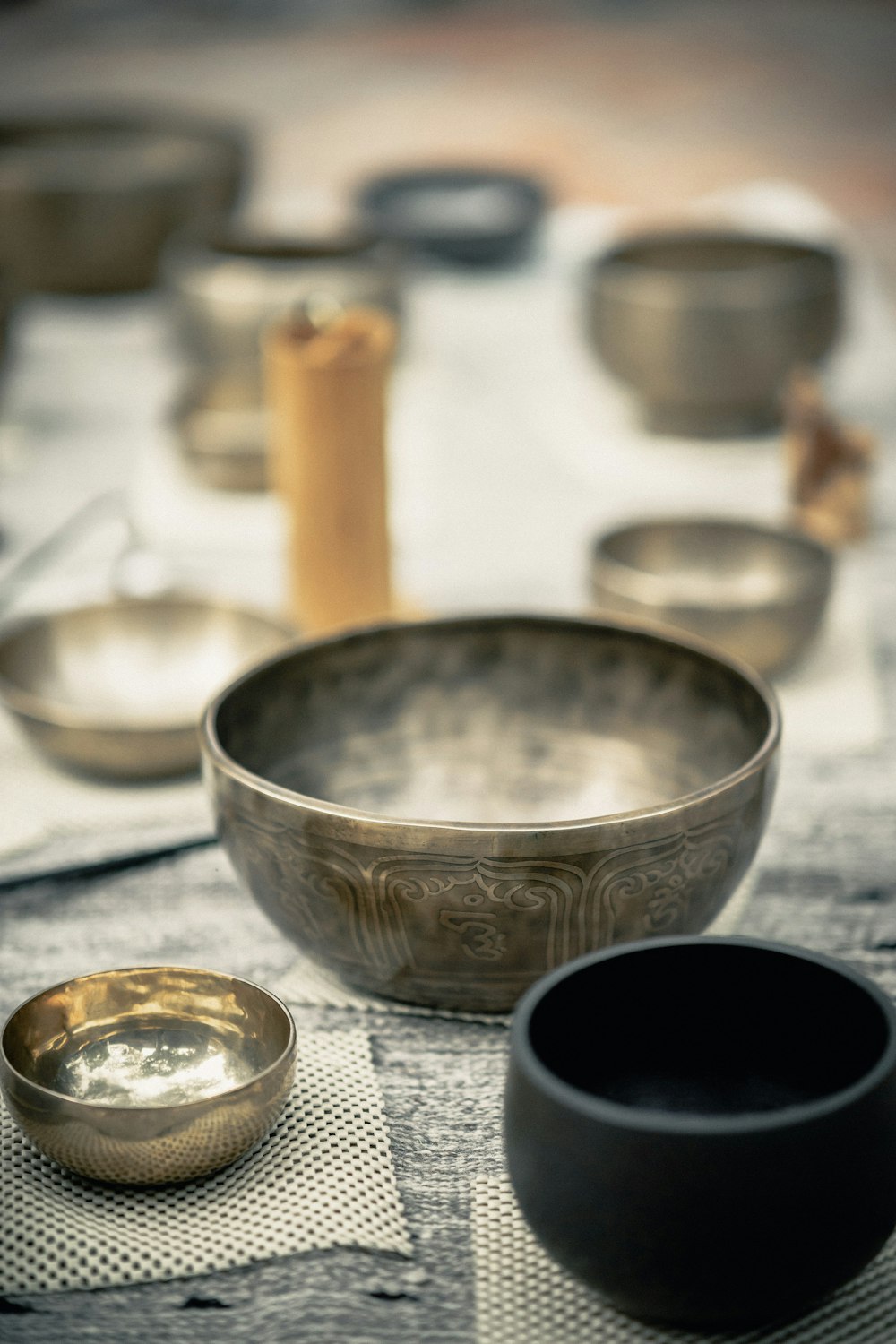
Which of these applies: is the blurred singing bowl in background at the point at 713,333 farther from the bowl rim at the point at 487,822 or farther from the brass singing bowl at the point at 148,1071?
the brass singing bowl at the point at 148,1071

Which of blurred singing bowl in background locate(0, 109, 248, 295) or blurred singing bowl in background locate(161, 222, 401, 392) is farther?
blurred singing bowl in background locate(0, 109, 248, 295)

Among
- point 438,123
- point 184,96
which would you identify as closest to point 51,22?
point 184,96

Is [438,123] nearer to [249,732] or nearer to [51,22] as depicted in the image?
[51,22]

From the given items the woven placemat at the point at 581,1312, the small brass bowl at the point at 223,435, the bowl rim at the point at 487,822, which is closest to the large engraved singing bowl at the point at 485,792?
the bowl rim at the point at 487,822

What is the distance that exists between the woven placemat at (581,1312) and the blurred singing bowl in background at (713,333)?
3.27ft

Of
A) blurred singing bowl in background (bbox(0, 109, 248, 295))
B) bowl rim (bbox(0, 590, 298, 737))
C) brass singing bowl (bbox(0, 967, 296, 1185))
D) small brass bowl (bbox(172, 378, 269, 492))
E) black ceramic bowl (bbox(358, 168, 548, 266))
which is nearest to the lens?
brass singing bowl (bbox(0, 967, 296, 1185))

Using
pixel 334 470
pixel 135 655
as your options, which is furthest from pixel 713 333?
pixel 135 655

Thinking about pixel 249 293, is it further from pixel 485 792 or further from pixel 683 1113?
pixel 683 1113

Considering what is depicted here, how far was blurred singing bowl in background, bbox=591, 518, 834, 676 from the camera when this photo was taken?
105 centimetres

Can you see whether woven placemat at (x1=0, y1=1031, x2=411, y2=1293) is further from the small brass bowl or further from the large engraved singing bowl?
the small brass bowl

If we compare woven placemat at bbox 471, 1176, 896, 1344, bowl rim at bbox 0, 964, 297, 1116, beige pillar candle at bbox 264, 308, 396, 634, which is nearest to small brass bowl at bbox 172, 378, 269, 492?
beige pillar candle at bbox 264, 308, 396, 634

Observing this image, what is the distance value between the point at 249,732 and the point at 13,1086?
242 mm

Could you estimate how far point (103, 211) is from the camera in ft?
5.84

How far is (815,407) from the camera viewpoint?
1.34 metres
